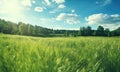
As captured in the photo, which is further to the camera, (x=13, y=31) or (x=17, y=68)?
(x=13, y=31)

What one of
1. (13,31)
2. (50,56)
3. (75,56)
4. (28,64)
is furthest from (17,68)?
(13,31)

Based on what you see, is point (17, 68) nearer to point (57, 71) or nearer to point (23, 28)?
point (57, 71)

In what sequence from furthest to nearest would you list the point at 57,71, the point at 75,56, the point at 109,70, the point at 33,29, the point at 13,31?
1. the point at 33,29
2. the point at 13,31
3. the point at 75,56
4. the point at 109,70
5. the point at 57,71

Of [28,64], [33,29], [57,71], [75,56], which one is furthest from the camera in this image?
[33,29]

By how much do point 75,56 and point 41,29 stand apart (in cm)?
11785

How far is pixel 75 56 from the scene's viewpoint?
2.15 metres

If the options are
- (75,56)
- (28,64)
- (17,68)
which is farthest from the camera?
(75,56)

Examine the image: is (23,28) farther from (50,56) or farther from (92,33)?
(50,56)

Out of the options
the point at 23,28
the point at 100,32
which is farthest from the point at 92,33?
the point at 23,28

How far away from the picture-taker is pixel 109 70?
1921mm

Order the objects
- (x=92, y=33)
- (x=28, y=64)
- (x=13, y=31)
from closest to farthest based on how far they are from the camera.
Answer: (x=28, y=64) → (x=92, y=33) → (x=13, y=31)

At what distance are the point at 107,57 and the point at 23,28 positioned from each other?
352 ft

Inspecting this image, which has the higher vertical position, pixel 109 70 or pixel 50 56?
pixel 50 56

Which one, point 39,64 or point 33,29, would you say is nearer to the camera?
point 39,64
